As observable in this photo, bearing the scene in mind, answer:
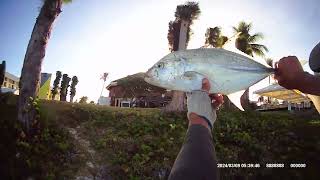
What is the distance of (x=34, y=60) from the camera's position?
12.2 m

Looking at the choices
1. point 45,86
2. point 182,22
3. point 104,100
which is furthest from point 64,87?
point 182,22

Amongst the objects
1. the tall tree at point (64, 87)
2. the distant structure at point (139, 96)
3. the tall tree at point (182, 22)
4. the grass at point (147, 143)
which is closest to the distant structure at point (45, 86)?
the distant structure at point (139, 96)

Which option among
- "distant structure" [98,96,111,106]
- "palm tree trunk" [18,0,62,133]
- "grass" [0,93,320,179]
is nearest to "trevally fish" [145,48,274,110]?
"grass" [0,93,320,179]

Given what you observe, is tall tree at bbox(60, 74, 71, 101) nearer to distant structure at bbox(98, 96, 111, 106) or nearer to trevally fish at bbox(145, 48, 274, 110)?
distant structure at bbox(98, 96, 111, 106)

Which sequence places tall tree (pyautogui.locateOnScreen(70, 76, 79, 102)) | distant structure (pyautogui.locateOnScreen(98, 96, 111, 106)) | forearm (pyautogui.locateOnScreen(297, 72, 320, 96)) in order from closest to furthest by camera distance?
forearm (pyautogui.locateOnScreen(297, 72, 320, 96)) < distant structure (pyautogui.locateOnScreen(98, 96, 111, 106)) < tall tree (pyautogui.locateOnScreen(70, 76, 79, 102))

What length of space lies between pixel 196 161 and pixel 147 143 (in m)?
11.5

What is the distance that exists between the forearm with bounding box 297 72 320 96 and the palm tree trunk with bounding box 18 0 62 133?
11742 mm

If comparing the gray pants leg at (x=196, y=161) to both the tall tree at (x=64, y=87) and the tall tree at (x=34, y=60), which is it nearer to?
the tall tree at (x=34, y=60)

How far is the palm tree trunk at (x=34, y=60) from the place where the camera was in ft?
39.9

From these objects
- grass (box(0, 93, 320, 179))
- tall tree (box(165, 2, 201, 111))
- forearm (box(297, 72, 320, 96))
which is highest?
tall tree (box(165, 2, 201, 111))

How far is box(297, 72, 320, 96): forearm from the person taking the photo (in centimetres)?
165

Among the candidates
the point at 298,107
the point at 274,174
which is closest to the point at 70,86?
the point at 298,107

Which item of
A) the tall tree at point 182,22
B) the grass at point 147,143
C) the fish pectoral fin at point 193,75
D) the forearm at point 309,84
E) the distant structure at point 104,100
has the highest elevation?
the tall tree at point 182,22

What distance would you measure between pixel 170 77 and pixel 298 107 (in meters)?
29.2
